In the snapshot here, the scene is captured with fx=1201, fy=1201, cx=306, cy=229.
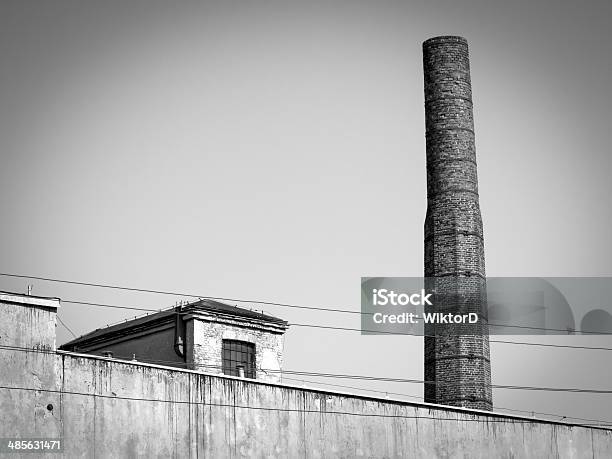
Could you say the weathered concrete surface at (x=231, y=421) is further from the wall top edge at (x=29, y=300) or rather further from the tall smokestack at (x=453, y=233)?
the tall smokestack at (x=453, y=233)

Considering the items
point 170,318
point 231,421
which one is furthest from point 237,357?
point 231,421

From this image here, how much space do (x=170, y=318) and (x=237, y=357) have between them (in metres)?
2.03

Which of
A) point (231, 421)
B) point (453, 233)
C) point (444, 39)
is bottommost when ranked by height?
point (231, 421)

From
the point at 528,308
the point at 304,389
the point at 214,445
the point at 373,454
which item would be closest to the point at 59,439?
the point at 214,445

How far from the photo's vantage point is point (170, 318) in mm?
31078

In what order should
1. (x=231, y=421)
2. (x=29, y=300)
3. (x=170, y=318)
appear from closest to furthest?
(x=29, y=300)
(x=231, y=421)
(x=170, y=318)

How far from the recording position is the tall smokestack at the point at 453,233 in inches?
1239

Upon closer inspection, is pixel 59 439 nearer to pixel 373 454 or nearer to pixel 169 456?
pixel 169 456

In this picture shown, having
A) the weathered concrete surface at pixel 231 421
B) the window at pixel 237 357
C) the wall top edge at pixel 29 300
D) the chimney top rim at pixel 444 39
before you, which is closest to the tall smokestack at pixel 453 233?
the chimney top rim at pixel 444 39

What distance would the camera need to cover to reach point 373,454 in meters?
25.6

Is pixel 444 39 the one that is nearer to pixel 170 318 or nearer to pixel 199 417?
pixel 170 318

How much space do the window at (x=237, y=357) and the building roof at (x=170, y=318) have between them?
0.76 meters

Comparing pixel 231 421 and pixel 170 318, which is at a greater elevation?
pixel 170 318

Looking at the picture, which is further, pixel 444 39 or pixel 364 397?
pixel 444 39
